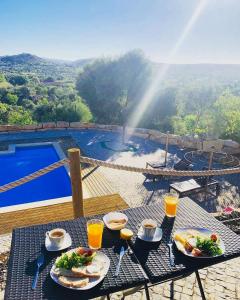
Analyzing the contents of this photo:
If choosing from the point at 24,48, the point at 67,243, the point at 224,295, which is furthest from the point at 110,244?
the point at 24,48

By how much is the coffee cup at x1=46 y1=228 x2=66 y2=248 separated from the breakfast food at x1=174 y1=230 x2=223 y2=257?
3.27 ft

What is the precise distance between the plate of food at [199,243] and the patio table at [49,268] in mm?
453

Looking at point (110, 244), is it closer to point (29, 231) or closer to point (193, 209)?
point (29, 231)

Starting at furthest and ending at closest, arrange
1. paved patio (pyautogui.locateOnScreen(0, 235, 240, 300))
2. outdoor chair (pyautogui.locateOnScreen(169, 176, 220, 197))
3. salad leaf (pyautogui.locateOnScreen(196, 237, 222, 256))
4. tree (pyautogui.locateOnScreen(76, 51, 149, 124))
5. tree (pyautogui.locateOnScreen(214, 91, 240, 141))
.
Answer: tree (pyautogui.locateOnScreen(76, 51, 149, 124)) → tree (pyautogui.locateOnScreen(214, 91, 240, 141)) → outdoor chair (pyautogui.locateOnScreen(169, 176, 220, 197)) → paved patio (pyautogui.locateOnScreen(0, 235, 240, 300)) → salad leaf (pyautogui.locateOnScreen(196, 237, 222, 256))

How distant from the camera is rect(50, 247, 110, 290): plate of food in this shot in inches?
78.6

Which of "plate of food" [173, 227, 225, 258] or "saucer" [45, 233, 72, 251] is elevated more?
"plate of food" [173, 227, 225, 258]

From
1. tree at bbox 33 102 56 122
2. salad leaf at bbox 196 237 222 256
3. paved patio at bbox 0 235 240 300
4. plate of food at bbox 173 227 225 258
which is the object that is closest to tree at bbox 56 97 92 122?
tree at bbox 33 102 56 122

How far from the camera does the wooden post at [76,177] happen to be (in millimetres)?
3830

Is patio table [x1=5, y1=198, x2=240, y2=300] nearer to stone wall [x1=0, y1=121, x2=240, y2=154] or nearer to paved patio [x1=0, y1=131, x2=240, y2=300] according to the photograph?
paved patio [x1=0, y1=131, x2=240, y2=300]

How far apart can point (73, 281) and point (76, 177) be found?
6.78ft

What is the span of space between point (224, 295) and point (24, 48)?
603 ft

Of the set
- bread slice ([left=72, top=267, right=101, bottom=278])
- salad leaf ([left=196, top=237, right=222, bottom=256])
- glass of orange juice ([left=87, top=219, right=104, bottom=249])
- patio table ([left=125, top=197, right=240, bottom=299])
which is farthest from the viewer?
glass of orange juice ([left=87, top=219, right=104, bottom=249])

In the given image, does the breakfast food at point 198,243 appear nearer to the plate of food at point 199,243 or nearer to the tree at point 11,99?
the plate of food at point 199,243

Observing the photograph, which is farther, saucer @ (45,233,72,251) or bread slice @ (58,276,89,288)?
saucer @ (45,233,72,251)
